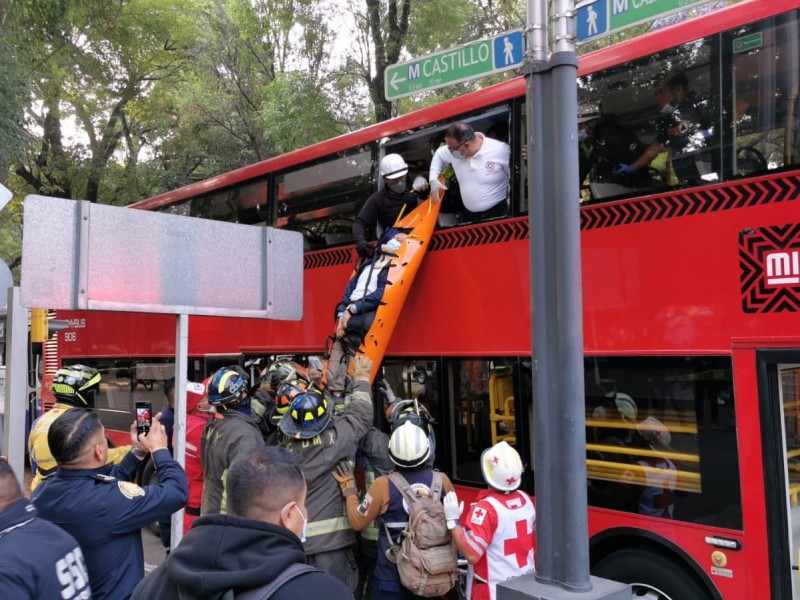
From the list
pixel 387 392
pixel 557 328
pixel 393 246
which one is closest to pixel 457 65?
pixel 557 328

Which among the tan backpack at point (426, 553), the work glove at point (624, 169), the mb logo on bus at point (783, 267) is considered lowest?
the tan backpack at point (426, 553)

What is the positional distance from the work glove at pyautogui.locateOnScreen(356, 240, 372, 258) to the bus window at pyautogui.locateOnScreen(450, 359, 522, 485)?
4.22 ft

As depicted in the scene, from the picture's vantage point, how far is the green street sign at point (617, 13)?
301cm

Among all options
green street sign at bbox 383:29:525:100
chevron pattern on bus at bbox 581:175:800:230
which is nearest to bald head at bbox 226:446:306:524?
green street sign at bbox 383:29:525:100

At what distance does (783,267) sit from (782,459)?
1.09 metres

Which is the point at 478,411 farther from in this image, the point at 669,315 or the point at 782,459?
the point at 782,459

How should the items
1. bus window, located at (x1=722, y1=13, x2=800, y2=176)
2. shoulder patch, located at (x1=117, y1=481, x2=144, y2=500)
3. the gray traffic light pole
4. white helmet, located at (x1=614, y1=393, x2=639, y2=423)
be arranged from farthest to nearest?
1. white helmet, located at (x1=614, y1=393, x2=639, y2=423)
2. bus window, located at (x1=722, y1=13, x2=800, y2=176)
3. shoulder patch, located at (x1=117, y1=481, x2=144, y2=500)
4. the gray traffic light pole

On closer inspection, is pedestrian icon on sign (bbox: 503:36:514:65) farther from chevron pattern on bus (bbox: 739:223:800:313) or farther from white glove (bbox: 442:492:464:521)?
white glove (bbox: 442:492:464:521)

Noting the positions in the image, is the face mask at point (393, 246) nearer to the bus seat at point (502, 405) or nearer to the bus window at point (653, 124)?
the bus seat at point (502, 405)

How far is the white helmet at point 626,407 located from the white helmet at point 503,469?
135cm

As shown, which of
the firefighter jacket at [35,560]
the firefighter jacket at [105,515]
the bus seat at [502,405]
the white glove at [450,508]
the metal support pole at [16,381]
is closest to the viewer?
the firefighter jacket at [35,560]

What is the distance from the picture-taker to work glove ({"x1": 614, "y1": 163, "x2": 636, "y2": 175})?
4887 mm

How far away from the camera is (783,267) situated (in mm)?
4020

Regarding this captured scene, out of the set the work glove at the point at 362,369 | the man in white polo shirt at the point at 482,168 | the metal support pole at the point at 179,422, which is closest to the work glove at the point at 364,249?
the man in white polo shirt at the point at 482,168
